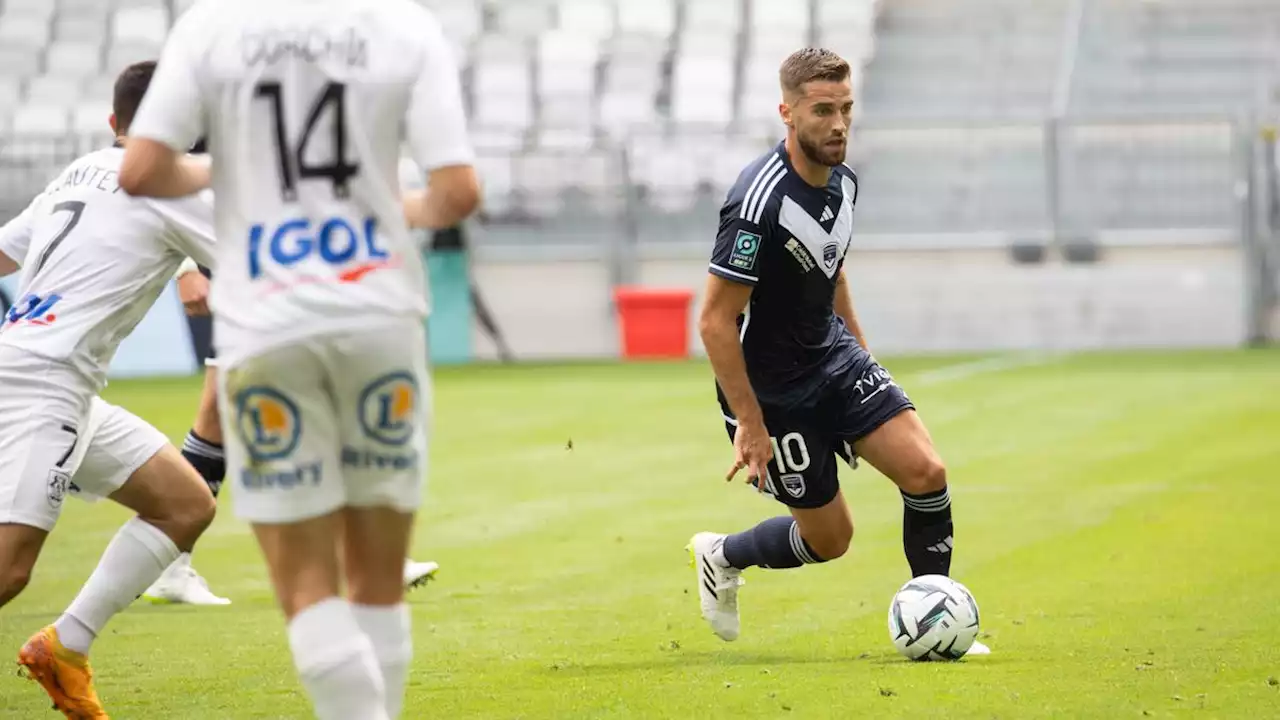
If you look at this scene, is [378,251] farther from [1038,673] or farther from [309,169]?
[1038,673]

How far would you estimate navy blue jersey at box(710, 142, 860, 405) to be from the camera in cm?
704

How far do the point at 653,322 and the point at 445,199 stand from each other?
845 inches

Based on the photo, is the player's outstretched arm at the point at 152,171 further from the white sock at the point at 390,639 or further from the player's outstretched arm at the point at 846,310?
the player's outstretched arm at the point at 846,310

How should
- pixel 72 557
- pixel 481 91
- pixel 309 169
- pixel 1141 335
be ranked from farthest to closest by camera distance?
pixel 481 91, pixel 1141 335, pixel 72 557, pixel 309 169

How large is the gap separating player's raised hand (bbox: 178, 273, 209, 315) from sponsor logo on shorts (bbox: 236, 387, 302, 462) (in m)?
2.71

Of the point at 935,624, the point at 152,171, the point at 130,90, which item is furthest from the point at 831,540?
the point at 152,171

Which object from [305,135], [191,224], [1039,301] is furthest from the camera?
[1039,301]

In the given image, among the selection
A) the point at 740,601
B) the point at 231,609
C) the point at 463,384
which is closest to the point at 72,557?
the point at 231,609

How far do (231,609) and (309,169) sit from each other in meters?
4.75

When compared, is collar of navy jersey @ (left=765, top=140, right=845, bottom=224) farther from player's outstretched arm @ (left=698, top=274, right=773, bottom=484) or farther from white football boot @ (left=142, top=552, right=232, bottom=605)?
white football boot @ (left=142, top=552, right=232, bottom=605)

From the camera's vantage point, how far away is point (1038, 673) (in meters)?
6.71

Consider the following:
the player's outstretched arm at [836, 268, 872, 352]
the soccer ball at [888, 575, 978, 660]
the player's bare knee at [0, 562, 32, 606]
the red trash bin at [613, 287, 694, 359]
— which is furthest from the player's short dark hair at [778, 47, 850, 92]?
the red trash bin at [613, 287, 694, 359]

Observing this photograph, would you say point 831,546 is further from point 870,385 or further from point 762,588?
point 762,588

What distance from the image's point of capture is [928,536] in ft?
24.2
